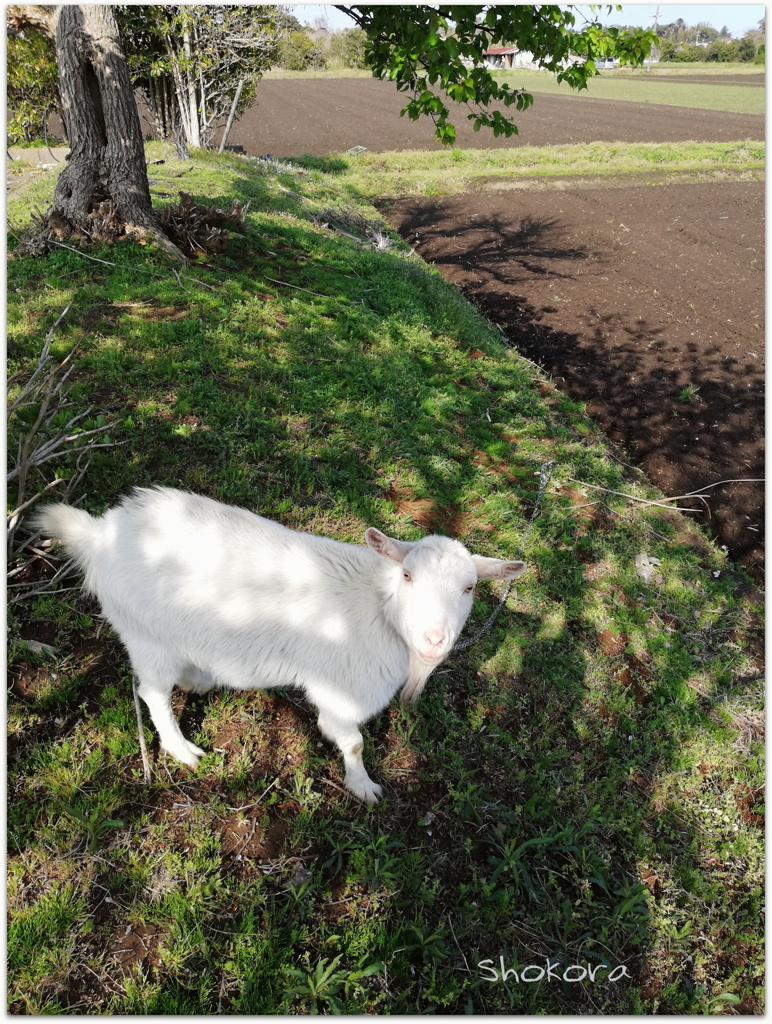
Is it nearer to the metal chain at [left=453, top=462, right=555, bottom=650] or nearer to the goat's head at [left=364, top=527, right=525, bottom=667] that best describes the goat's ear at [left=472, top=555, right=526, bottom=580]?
the goat's head at [left=364, top=527, right=525, bottom=667]

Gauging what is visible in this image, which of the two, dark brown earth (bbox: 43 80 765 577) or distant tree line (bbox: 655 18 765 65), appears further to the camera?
distant tree line (bbox: 655 18 765 65)

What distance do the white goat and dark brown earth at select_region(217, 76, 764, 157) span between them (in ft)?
93.9

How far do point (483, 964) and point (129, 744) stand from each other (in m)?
2.22

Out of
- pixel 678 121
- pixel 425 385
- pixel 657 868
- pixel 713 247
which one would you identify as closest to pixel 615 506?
pixel 425 385

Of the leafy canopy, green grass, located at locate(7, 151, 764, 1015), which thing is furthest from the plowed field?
the leafy canopy

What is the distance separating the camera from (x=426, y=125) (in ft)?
120

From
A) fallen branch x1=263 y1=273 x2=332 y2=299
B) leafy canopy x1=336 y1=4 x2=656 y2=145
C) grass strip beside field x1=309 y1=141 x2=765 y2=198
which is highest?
grass strip beside field x1=309 y1=141 x2=765 y2=198

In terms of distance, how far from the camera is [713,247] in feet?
53.3

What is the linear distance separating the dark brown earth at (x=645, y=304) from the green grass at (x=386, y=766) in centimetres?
221

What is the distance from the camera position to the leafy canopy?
189 inches

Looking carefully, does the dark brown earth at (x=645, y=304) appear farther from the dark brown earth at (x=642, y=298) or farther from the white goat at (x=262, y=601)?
the white goat at (x=262, y=601)

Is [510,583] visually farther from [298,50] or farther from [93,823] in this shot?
[298,50]

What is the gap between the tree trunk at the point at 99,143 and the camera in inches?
266

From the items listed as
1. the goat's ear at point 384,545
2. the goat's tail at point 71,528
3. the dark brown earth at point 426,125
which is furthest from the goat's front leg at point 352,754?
the dark brown earth at point 426,125
